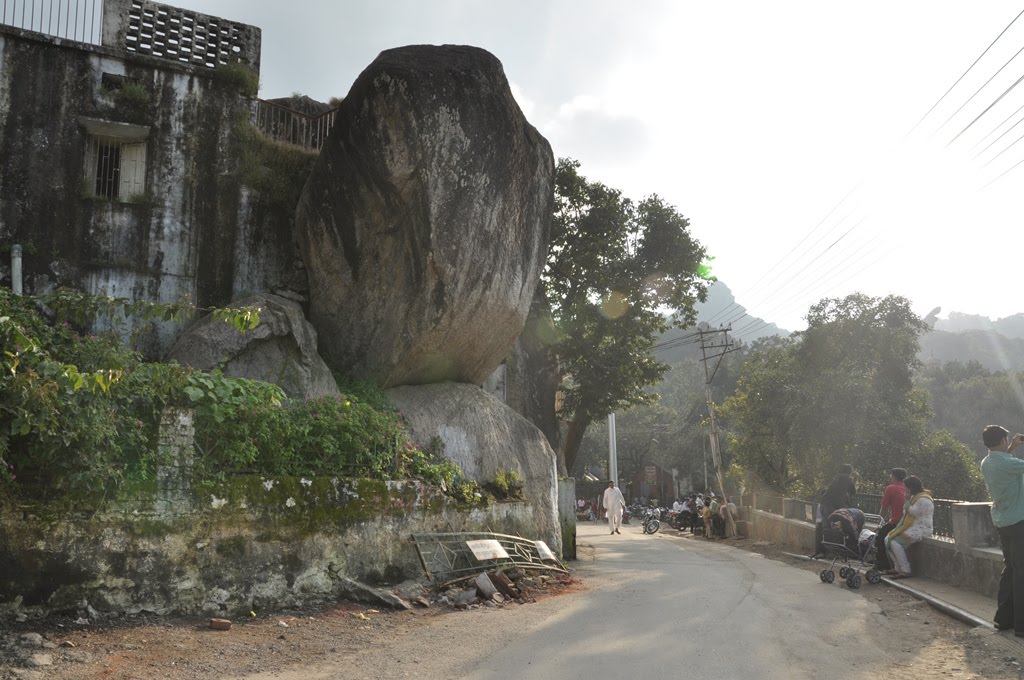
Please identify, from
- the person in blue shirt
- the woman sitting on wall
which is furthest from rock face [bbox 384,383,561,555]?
the person in blue shirt

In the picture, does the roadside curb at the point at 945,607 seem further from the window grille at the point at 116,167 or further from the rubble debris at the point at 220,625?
the window grille at the point at 116,167

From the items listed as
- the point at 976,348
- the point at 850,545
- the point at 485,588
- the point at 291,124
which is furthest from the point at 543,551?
the point at 976,348

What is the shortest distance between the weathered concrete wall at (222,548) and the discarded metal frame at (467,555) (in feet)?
0.56

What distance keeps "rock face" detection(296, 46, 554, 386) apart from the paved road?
→ 4833 mm

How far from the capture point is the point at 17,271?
1164 centimetres

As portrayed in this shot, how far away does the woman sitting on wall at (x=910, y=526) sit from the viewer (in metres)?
10.6

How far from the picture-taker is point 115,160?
13.0 metres

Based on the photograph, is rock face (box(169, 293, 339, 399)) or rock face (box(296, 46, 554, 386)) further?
rock face (box(296, 46, 554, 386))

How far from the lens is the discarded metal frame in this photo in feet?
32.1

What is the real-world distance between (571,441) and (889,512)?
44.4 ft

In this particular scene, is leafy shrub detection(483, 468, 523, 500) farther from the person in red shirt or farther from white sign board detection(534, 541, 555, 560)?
the person in red shirt

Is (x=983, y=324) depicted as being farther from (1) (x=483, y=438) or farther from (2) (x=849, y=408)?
(1) (x=483, y=438)

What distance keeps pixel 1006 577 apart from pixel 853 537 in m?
3.76

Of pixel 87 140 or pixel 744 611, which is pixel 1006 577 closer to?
pixel 744 611
